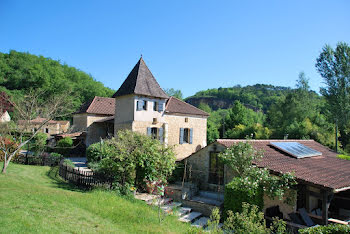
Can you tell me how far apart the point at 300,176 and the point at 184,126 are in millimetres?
13594

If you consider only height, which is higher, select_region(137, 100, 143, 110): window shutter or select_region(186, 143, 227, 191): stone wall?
select_region(137, 100, 143, 110): window shutter

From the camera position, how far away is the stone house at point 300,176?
30.0 feet

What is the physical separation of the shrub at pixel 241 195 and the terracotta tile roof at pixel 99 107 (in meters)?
19.0

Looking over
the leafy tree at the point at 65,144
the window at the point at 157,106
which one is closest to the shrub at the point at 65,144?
the leafy tree at the point at 65,144

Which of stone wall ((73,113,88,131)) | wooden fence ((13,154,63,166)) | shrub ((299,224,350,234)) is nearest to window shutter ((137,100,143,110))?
wooden fence ((13,154,63,166))

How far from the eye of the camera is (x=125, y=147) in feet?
37.8

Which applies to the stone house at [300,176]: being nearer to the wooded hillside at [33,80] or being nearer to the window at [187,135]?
the window at [187,135]

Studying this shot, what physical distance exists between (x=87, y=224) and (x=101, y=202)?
232 cm

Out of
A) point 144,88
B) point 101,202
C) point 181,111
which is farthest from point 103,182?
point 181,111

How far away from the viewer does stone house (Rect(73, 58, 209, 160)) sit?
19.1m

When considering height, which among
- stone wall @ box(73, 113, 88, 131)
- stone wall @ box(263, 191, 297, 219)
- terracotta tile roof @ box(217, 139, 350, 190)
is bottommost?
stone wall @ box(263, 191, 297, 219)

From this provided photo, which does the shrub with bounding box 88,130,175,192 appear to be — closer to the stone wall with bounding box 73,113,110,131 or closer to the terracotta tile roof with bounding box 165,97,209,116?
the terracotta tile roof with bounding box 165,97,209,116

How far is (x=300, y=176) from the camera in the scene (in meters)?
9.59

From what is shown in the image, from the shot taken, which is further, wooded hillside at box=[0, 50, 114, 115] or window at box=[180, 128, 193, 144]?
wooded hillside at box=[0, 50, 114, 115]
